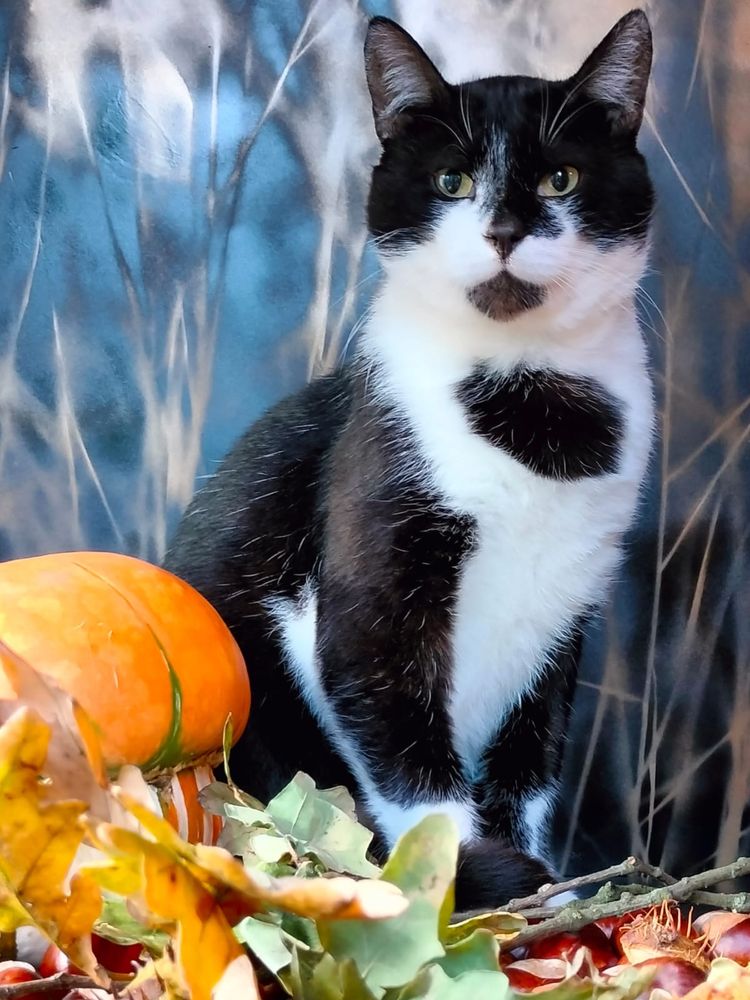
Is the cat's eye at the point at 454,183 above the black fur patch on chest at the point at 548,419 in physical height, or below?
above

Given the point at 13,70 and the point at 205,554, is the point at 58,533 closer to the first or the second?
the point at 205,554

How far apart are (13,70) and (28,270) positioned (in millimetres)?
224

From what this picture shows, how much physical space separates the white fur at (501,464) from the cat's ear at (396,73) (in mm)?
121

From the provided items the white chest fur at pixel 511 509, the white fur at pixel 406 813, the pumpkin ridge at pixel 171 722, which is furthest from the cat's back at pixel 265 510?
the pumpkin ridge at pixel 171 722

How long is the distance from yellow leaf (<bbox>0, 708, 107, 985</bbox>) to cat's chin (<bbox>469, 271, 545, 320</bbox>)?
0.54 metres

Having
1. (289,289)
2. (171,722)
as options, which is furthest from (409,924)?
(289,289)

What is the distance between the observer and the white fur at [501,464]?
0.74 meters

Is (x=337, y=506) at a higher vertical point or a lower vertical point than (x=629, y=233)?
lower

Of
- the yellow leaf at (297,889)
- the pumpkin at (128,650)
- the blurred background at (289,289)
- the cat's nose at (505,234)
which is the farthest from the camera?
the blurred background at (289,289)

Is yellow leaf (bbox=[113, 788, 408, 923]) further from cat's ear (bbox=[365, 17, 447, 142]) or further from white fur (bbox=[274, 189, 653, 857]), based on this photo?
cat's ear (bbox=[365, 17, 447, 142])

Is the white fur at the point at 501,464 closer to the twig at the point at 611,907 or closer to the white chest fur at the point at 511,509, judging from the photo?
the white chest fur at the point at 511,509

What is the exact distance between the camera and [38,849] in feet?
0.97

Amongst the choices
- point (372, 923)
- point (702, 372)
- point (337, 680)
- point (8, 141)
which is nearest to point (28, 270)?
point (8, 141)

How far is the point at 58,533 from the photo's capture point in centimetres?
106
